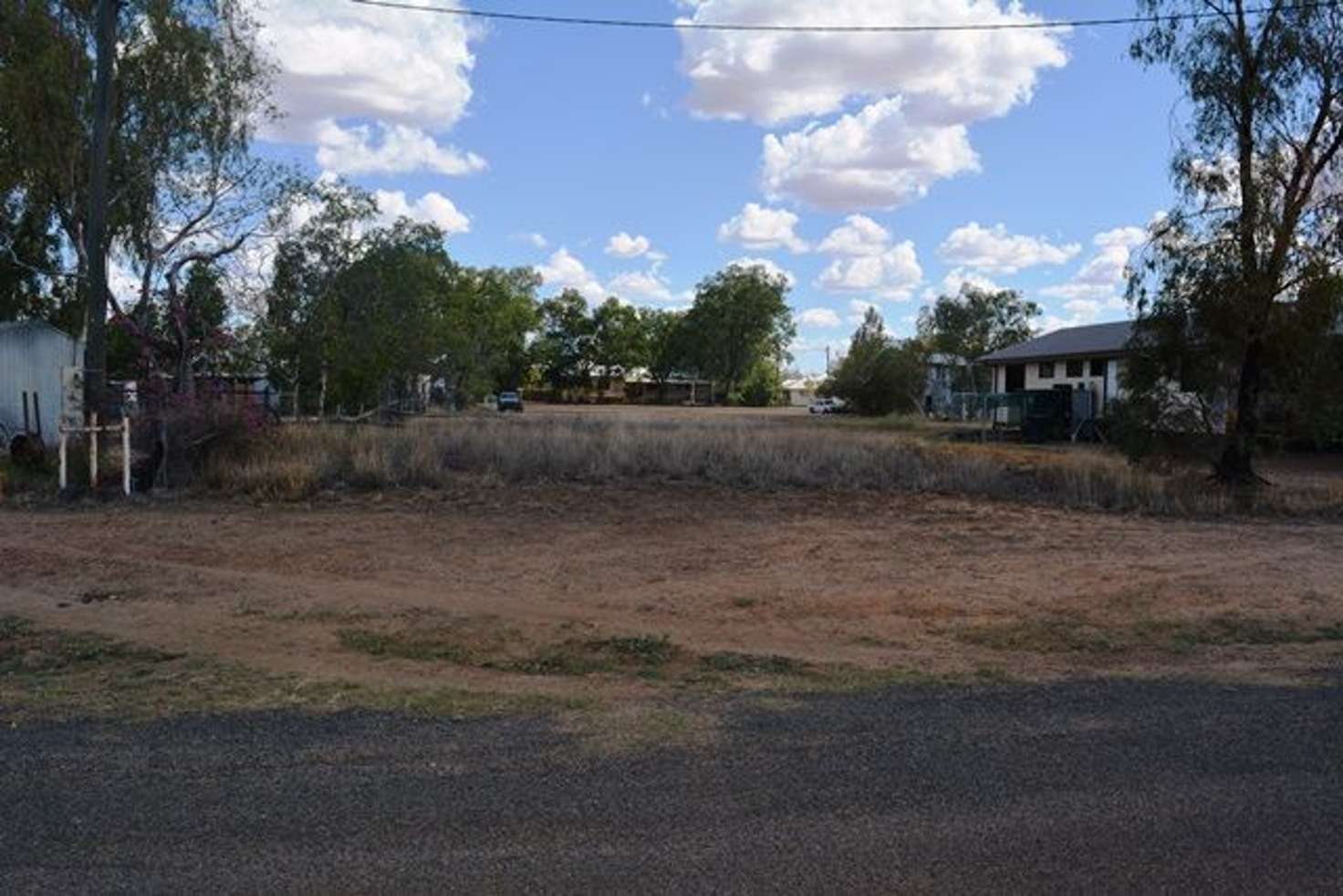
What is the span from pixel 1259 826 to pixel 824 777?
1.78m

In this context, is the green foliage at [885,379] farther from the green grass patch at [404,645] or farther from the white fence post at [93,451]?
the green grass patch at [404,645]

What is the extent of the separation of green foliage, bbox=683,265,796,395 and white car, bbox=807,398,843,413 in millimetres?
27859

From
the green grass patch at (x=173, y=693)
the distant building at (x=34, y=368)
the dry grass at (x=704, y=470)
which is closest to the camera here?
the green grass patch at (x=173, y=693)

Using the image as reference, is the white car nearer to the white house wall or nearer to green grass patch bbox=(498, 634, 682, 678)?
the white house wall

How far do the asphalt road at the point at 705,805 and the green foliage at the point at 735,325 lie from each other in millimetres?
117087

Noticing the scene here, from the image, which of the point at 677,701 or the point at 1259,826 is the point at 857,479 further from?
the point at 1259,826

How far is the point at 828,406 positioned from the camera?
90.9 meters

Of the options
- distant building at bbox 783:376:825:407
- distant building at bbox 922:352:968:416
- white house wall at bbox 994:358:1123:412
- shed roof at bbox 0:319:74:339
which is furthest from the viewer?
distant building at bbox 783:376:825:407

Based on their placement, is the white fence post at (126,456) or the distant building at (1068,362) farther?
the distant building at (1068,362)

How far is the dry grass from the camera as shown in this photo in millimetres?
18547

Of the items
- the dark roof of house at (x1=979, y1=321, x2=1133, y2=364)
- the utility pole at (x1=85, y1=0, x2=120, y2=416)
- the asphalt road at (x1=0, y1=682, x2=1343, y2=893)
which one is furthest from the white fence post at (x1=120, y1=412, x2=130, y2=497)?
the dark roof of house at (x1=979, y1=321, x2=1133, y2=364)

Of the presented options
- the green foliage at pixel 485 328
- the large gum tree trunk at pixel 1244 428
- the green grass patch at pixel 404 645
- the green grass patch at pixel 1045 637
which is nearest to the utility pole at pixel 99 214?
the green grass patch at pixel 404 645

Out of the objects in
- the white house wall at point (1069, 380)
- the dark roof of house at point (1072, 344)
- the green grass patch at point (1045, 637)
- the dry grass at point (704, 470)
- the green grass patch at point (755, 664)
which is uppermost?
the dark roof of house at point (1072, 344)

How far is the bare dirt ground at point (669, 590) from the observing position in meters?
7.82
